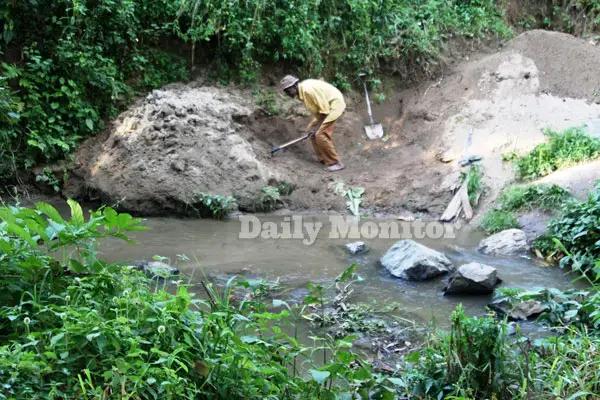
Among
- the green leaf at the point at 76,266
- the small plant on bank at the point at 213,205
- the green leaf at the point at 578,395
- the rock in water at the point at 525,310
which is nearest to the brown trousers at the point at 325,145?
the small plant on bank at the point at 213,205

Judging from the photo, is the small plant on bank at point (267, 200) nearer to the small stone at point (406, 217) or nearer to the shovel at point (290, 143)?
the shovel at point (290, 143)

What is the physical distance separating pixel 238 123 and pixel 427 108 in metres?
3.36

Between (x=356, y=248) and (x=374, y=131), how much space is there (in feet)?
13.7

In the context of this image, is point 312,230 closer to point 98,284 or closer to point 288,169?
point 288,169

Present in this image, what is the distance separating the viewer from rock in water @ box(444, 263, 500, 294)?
5.35m

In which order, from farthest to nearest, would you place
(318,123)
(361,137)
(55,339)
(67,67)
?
1. (361,137)
2. (318,123)
3. (67,67)
4. (55,339)

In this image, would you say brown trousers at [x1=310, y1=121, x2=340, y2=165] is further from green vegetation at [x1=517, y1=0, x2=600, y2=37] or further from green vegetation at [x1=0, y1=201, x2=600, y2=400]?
green vegetation at [x1=517, y1=0, x2=600, y2=37]

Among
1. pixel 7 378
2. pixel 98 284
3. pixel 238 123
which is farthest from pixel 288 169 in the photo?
pixel 7 378

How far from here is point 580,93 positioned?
9.80 metres

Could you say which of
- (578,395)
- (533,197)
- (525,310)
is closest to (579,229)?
(533,197)

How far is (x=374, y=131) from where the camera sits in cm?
1041

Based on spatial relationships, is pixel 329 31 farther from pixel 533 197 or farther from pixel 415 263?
pixel 415 263

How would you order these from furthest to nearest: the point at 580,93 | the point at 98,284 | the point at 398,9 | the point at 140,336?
1. the point at 398,9
2. the point at 580,93
3. the point at 98,284
4. the point at 140,336

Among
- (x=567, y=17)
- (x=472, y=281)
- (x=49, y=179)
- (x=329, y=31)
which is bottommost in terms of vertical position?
(x=472, y=281)
